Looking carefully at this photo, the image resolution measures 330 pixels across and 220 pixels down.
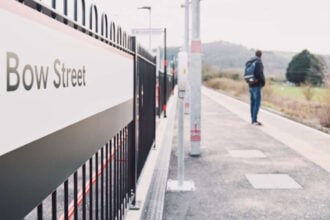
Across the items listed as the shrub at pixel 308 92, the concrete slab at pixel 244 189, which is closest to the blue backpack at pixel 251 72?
the concrete slab at pixel 244 189

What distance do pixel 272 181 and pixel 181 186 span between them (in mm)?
1353

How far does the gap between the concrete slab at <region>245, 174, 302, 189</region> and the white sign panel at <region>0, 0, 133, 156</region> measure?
4066mm

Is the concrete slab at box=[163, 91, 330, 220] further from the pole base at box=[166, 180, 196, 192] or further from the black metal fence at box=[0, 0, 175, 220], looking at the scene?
the black metal fence at box=[0, 0, 175, 220]

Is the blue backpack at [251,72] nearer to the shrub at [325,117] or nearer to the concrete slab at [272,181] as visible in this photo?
the shrub at [325,117]

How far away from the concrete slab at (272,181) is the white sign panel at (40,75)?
4.07m

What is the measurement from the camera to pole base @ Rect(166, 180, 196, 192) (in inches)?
228

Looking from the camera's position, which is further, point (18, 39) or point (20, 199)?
point (20, 199)

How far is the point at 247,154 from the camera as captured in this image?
851 cm

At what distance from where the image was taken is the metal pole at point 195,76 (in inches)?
287

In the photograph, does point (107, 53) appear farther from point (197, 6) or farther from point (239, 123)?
point (239, 123)

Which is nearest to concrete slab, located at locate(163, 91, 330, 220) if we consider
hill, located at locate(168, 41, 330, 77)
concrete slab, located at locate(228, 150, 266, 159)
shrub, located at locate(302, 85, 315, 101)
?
concrete slab, located at locate(228, 150, 266, 159)

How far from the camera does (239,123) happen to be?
13.9 metres

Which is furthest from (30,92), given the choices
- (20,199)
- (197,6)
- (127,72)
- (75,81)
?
(197,6)

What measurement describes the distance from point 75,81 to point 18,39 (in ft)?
2.23
